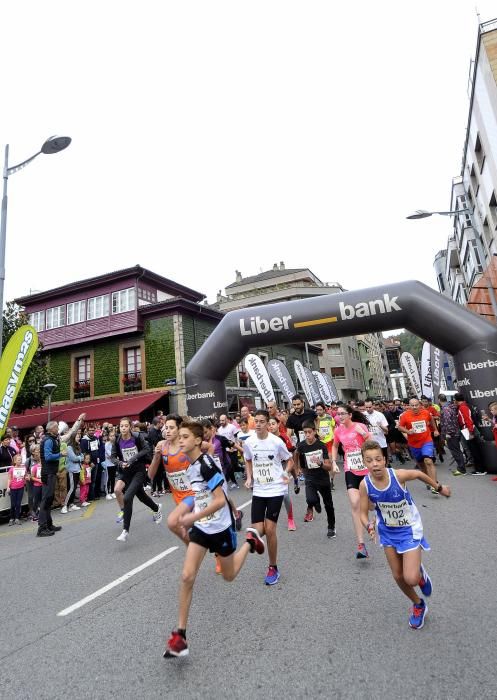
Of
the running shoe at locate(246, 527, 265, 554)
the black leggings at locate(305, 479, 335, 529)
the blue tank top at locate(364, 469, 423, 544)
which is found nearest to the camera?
the blue tank top at locate(364, 469, 423, 544)

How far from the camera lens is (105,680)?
2.80m

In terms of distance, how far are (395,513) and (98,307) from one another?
76.4 ft

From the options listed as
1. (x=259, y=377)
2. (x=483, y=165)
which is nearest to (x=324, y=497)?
(x=259, y=377)

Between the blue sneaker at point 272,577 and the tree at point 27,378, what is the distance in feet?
66.6

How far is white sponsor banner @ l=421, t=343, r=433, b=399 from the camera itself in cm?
1487

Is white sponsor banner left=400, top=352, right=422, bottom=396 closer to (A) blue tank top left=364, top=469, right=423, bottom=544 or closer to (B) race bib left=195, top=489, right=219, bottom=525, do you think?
(A) blue tank top left=364, top=469, right=423, bottom=544

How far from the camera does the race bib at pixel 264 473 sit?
4.91 meters

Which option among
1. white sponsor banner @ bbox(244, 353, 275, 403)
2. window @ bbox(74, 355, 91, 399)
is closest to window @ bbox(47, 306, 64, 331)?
window @ bbox(74, 355, 91, 399)

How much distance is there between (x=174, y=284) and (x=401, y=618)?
2388 centimetres

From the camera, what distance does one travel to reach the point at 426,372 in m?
15.0

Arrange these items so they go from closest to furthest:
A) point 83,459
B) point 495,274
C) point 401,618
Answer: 1. point 401,618
2. point 83,459
3. point 495,274

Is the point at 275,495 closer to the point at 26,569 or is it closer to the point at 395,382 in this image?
the point at 26,569

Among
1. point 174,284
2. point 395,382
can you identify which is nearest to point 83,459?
point 174,284

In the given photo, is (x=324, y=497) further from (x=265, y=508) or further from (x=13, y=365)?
(x=13, y=365)
